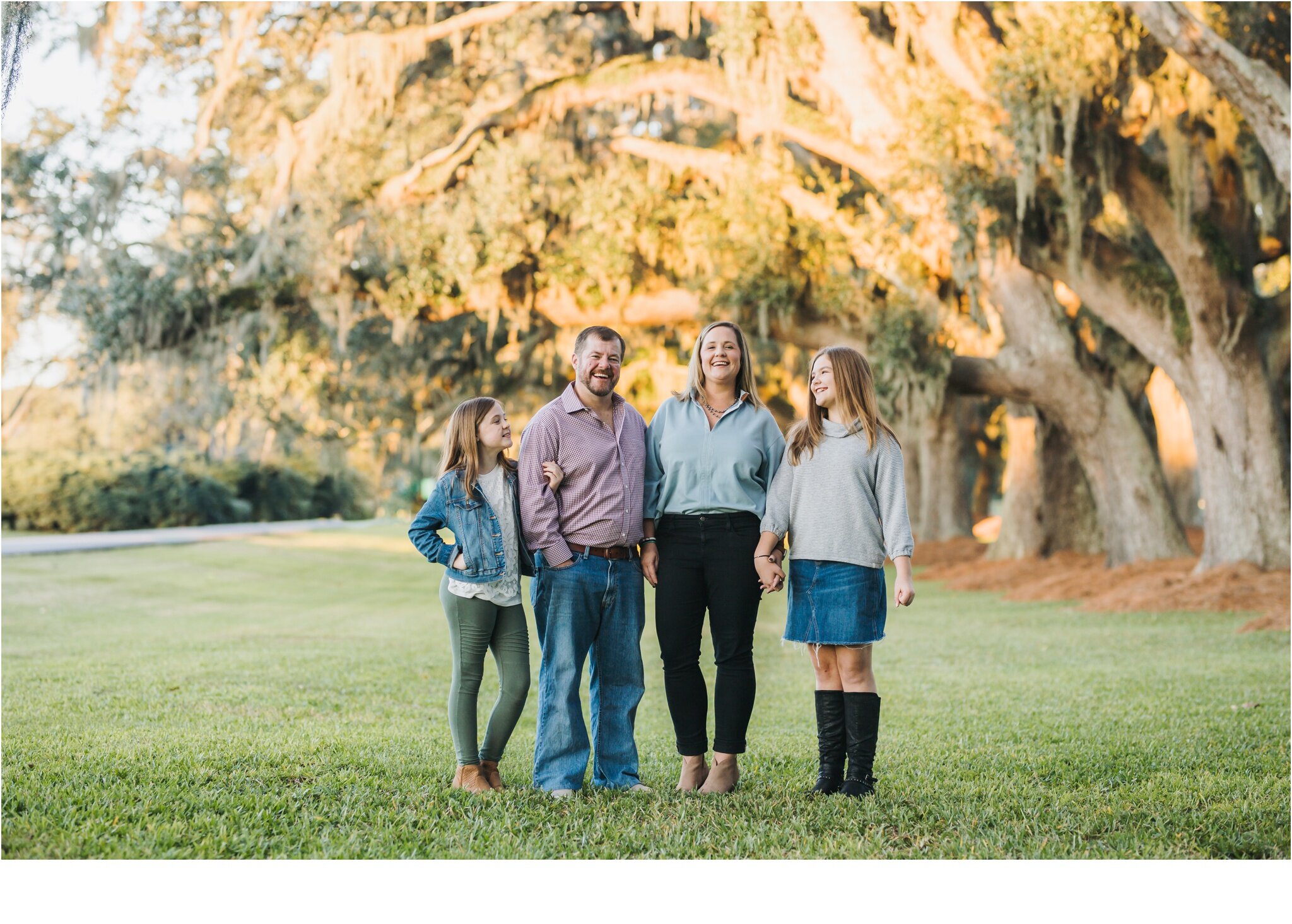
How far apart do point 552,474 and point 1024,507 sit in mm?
15311

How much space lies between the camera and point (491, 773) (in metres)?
4.52

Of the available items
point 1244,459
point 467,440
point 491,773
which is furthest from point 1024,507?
point 467,440

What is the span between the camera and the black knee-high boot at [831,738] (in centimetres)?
437

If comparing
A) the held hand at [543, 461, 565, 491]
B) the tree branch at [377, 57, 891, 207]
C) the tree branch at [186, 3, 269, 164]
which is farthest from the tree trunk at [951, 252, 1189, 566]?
the held hand at [543, 461, 565, 491]

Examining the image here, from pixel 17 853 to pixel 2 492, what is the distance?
70.9 ft

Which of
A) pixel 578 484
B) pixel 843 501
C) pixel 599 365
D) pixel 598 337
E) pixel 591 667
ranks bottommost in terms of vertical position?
pixel 591 667

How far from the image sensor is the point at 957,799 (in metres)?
4.48

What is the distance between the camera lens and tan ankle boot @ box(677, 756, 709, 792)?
4449 millimetres

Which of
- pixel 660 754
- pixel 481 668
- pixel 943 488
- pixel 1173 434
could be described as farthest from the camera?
pixel 943 488

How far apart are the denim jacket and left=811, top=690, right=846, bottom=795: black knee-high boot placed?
50.0 inches

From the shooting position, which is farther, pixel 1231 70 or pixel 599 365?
pixel 1231 70

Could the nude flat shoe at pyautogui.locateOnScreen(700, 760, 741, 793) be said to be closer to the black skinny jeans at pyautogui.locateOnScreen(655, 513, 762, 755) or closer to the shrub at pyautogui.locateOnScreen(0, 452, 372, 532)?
the black skinny jeans at pyautogui.locateOnScreen(655, 513, 762, 755)

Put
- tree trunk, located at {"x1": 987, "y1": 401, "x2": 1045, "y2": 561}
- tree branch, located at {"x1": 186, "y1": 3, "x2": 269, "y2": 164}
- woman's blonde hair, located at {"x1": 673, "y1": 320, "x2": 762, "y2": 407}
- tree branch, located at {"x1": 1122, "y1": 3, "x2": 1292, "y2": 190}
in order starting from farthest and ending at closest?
tree trunk, located at {"x1": 987, "y1": 401, "x2": 1045, "y2": 561}, tree branch, located at {"x1": 186, "y1": 3, "x2": 269, "y2": 164}, tree branch, located at {"x1": 1122, "y1": 3, "x2": 1292, "y2": 190}, woman's blonde hair, located at {"x1": 673, "y1": 320, "x2": 762, "y2": 407}

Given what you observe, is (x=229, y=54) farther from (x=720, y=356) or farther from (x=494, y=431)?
(x=720, y=356)
